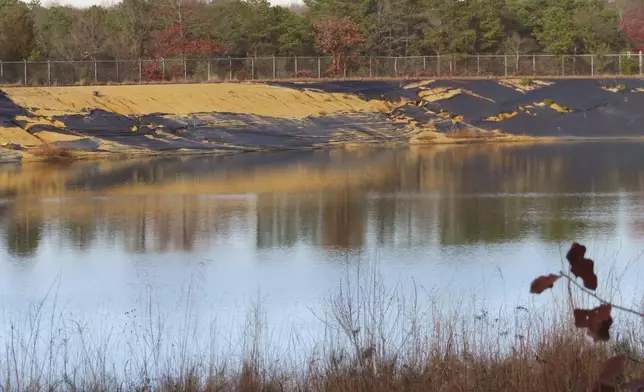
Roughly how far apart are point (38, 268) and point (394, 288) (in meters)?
4.64

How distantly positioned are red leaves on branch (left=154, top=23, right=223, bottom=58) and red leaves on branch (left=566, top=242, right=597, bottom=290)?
4374 cm

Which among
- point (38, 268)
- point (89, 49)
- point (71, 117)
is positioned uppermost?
point (89, 49)

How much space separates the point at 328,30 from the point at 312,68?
7.63ft

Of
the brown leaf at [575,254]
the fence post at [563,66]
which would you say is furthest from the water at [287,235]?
the fence post at [563,66]

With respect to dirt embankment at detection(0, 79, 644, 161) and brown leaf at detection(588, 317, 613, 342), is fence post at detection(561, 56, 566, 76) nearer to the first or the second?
dirt embankment at detection(0, 79, 644, 161)

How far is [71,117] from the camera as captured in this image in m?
32.9

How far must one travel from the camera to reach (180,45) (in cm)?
4638

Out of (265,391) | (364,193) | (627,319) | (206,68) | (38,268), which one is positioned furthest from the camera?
(206,68)

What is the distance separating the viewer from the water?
1006cm

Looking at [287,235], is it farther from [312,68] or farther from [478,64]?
[478,64]

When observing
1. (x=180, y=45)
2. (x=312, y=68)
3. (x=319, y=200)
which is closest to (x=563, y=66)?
(x=312, y=68)

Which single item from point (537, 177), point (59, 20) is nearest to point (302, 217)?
point (537, 177)

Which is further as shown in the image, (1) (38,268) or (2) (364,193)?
(2) (364,193)

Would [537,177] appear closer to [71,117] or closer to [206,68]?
[71,117]
